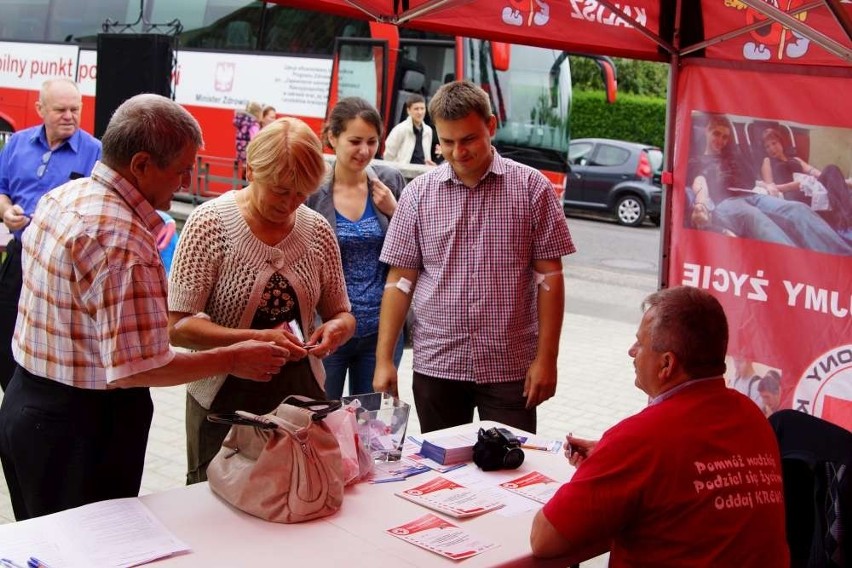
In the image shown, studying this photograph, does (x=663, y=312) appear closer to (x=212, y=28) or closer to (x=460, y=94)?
(x=460, y=94)

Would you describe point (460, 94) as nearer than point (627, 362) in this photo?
Yes

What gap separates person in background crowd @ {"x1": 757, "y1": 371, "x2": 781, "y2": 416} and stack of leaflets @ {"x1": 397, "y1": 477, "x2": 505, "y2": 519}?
1866 millimetres

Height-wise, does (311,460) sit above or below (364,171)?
below

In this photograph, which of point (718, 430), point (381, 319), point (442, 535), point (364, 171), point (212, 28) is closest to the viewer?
point (718, 430)

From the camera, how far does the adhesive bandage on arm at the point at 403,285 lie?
3.49 metres

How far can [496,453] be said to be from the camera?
9.32 feet

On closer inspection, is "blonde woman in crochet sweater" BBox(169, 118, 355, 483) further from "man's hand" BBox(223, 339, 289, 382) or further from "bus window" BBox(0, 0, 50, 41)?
"bus window" BBox(0, 0, 50, 41)

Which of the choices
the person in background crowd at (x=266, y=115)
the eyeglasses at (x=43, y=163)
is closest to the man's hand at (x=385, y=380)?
the eyeglasses at (x=43, y=163)

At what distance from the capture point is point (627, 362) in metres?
7.75

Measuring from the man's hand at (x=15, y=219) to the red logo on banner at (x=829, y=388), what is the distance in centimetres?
360

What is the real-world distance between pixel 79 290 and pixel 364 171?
1.97 meters

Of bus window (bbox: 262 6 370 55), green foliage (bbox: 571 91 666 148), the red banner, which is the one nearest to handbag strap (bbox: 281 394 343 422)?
the red banner

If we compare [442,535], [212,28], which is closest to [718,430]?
[442,535]

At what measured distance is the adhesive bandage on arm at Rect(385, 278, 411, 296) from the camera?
137 inches
